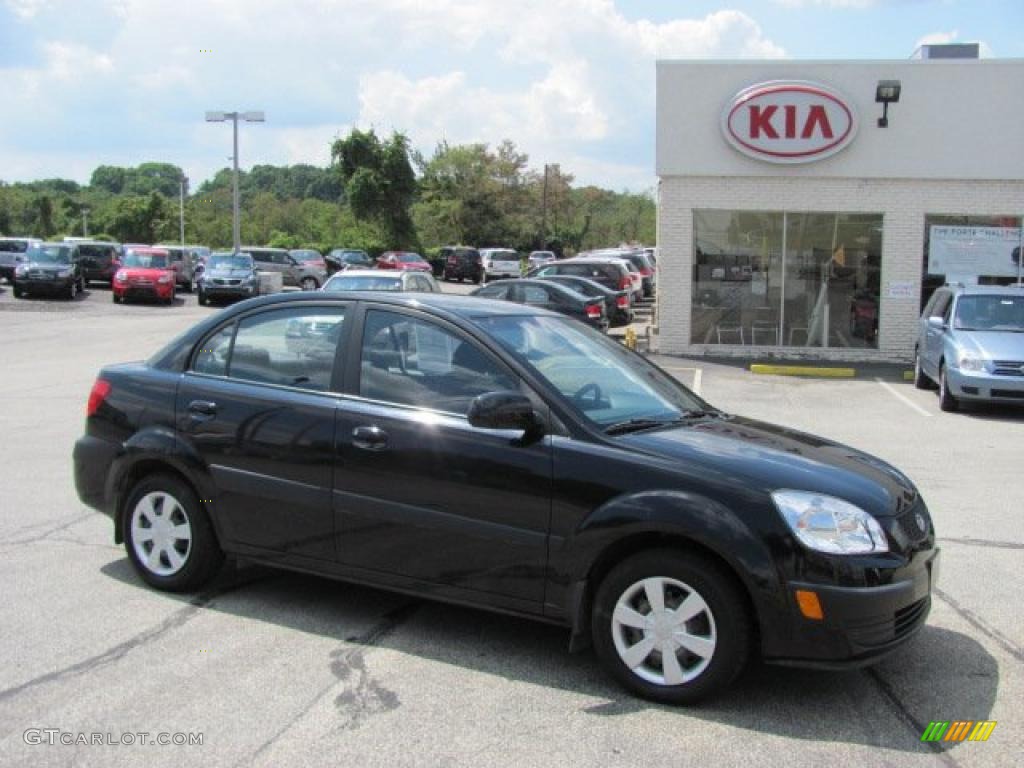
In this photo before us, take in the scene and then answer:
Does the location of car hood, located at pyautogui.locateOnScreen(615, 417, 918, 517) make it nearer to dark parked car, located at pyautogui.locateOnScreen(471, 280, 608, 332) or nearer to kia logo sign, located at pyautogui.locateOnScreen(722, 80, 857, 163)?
kia logo sign, located at pyautogui.locateOnScreen(722, 80, 857, 163)

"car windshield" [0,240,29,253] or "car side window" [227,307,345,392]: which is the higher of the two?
"car windshield" [0,240,29,253]

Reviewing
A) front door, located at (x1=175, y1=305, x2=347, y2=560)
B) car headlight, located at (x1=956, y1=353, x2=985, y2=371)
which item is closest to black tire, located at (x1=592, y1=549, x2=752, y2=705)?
front door, located at (x1=175, y1=305, x2=347, y2=560)

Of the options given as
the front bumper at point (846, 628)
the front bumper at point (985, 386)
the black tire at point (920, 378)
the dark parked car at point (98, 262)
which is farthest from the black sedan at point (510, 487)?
the dark parked car at point (98, 262)

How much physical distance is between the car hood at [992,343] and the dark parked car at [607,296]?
1035 centimetres

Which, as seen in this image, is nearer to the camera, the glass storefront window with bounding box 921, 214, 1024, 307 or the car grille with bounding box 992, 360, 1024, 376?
the car grille with bounding box 992, 360, 1024, 376

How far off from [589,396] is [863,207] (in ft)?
52.0

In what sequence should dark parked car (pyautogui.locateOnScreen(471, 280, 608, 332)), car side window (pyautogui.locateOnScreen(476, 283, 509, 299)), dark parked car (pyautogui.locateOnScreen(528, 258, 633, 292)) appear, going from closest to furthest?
car side window (pyautogui.locateOnScreen(476, 283, 509, 299)) < dark parked car (pyautogui.locateOnScreen(471, 280, 608, 332)) < dark parked car (pyautogui.locateOnScreen(528, 258, 633, 292))

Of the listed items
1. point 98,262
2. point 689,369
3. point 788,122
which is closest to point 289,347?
point 689,369

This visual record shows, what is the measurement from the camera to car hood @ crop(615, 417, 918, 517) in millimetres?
4105

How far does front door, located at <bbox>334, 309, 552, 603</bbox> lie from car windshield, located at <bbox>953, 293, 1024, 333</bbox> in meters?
11.2

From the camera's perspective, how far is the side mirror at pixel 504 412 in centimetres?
425

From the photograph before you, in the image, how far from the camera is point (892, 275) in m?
19.0

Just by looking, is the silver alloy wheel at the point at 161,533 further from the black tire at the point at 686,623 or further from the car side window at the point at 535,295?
the car side window at the point at 535,295

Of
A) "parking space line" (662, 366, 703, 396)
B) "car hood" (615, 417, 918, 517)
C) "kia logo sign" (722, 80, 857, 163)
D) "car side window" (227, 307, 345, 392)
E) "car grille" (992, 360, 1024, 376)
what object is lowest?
"parking space line" (662, 366, 703, 396)
